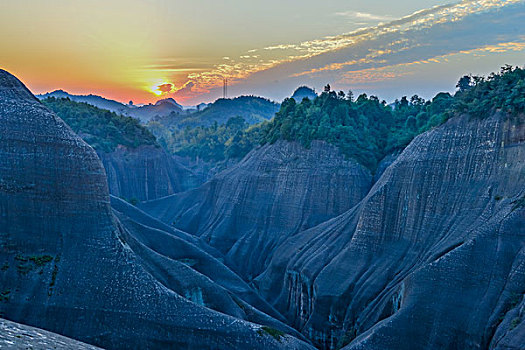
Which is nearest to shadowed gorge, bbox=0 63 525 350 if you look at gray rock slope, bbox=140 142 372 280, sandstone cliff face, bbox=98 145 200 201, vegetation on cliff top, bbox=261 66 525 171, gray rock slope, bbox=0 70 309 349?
gray rock slope, bbox=0 70 309 349

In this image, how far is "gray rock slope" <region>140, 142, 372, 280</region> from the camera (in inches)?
2367

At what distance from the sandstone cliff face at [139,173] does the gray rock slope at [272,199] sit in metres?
15.6

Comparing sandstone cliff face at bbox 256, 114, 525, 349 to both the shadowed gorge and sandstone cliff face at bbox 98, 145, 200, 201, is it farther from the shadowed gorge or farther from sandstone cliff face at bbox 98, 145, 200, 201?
sandstone cliff face at bbox 98, 145, 200, 201

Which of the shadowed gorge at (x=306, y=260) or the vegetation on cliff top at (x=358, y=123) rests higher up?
the vegetation on cliff top at (x=358, y=123)

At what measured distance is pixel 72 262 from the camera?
1251 inches

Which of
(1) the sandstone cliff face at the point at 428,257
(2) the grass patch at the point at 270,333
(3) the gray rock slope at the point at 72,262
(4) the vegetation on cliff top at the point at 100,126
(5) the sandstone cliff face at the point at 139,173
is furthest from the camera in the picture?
(4) the vegetation on cliff top at the point at 100,126

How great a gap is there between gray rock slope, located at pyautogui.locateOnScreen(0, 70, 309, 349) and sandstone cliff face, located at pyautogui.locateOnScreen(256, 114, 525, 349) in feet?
23.1

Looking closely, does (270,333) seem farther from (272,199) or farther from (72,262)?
(272,199)

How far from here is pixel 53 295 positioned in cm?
3072

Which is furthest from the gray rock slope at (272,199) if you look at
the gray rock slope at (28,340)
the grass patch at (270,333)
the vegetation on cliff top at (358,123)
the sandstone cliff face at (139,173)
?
the gray rock slope at (28,340)

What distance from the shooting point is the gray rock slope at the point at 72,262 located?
30344 millimetres

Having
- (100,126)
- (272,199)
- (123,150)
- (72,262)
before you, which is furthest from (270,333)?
(100,126)

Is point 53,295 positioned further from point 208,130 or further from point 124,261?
point 208,130

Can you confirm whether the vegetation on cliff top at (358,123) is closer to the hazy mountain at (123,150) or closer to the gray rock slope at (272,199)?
the gray rock slope at (272,199)
